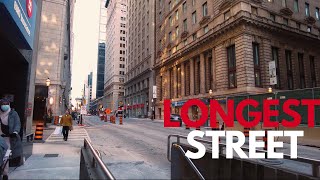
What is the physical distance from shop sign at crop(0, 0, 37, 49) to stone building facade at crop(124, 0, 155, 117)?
6218 centimetres

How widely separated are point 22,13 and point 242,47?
32.2 meters

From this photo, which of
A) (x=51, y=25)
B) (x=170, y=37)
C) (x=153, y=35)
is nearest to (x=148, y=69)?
(x=153, y=35)

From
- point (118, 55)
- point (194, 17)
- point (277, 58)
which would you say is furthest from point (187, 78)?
point (118, 55)

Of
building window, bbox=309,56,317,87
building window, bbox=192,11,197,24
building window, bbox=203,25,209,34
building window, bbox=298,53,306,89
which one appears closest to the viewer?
building window, bbox=298,53,306,89

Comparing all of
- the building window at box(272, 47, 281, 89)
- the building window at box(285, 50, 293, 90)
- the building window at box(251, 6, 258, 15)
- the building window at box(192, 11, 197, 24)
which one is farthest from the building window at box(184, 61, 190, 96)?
the building window at box(285, 50, 293, 90)

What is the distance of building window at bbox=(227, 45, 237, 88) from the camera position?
37219 mm

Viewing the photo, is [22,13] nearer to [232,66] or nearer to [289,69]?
[232,66]

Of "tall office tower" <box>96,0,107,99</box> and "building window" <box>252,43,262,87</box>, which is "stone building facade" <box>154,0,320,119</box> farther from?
"tall office tower" <box>96,0,107,99</box>

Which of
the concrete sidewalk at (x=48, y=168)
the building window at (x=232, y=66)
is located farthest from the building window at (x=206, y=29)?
the concrete sidewalk at (x=48, y=168)

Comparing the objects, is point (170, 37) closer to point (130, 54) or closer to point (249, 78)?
point (249, 78)

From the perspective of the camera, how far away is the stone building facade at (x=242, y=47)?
3591cm

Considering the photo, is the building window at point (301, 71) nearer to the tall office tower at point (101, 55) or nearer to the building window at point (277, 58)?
the building window at point (277, 58)

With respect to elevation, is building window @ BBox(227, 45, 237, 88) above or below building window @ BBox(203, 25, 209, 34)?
below

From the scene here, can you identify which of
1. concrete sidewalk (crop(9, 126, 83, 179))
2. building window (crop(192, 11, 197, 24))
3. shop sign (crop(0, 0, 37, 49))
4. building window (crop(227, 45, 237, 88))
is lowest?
concrete sidewalk (crop(9, 126, 83, 179))
